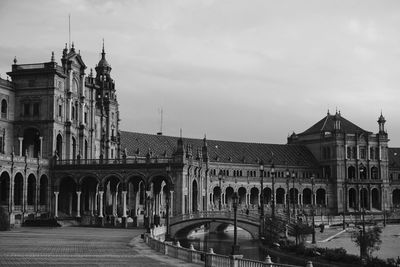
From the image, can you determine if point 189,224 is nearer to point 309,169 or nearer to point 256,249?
point 256,249

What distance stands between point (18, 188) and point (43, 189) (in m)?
6.08

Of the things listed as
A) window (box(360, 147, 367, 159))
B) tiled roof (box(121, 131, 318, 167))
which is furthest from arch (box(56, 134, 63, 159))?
window (box(360, 147, 367, 159))

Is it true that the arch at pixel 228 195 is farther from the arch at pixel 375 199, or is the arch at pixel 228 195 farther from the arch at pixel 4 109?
the arch at pixel 4 109

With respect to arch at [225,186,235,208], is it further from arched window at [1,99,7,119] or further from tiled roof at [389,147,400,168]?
arched window at [1,99,7,119]

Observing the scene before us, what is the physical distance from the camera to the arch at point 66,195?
326 feet

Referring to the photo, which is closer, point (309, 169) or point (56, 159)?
point (56, 159)

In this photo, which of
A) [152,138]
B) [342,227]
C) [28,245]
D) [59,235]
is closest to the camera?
[28,245]

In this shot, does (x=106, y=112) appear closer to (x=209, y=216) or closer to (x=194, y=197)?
(x=194, y=197)

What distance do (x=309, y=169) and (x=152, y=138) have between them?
38218 millimetres

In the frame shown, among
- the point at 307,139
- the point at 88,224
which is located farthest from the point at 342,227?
the point at 307,139

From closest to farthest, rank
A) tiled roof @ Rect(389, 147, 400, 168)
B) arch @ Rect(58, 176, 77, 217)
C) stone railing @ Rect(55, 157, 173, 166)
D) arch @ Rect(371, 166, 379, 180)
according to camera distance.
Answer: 1. stone railing @ Rect(55, 157, 173, 166)
2. arch @ Rect(58, 176, 77, 217)
3. arch @ Rect(371, 166, 379, 180)
4. tiled roof @ Rect(389, 147, 400, 168)

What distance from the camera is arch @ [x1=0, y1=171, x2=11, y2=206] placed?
8818 cm

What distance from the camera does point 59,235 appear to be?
6762 cm

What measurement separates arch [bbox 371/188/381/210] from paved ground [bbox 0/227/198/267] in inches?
4217
